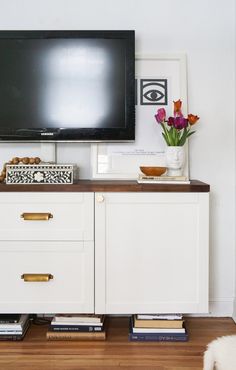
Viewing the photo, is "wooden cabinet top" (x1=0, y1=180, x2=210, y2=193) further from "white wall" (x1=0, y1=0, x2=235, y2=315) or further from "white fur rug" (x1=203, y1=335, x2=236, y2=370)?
"white fur rug" (x1=203, y1=335, x2=236, y2=370)

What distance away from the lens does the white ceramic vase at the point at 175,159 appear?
2115mm

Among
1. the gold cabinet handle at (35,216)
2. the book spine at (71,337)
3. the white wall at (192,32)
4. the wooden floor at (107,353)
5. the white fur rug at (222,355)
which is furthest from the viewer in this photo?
the white wall at (192,32)

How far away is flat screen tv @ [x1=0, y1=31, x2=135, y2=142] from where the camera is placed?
2150 millimetres

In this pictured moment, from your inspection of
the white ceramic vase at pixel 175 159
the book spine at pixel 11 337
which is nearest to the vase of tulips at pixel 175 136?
the white ceramic vase at pixel 175 159

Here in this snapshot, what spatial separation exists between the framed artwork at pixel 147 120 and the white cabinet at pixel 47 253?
1.37 feet

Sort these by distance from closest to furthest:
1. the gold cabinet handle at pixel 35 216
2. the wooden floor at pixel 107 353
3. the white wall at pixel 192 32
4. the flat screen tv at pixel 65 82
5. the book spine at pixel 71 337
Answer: the wooden floor at pixel 107 353 < the gold cabinet handle at pixel 35 216 < the book spine at pixel 71 337 < the flat screen tv at pixel 65 82 < the white wall at pixel 192 32

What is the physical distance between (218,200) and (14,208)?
124 cm

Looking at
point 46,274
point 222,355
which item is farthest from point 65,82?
point 222,355

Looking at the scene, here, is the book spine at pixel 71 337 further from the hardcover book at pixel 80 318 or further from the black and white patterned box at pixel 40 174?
the black and white patterned box at pixel 40 174

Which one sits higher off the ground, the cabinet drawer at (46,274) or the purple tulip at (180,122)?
the purple tulip at (180,122)

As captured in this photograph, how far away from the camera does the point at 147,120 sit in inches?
90.7

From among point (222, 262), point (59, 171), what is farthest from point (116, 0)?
point (222, 262)

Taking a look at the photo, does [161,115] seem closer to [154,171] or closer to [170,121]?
[170,121]

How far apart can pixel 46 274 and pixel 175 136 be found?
1.05 meters
